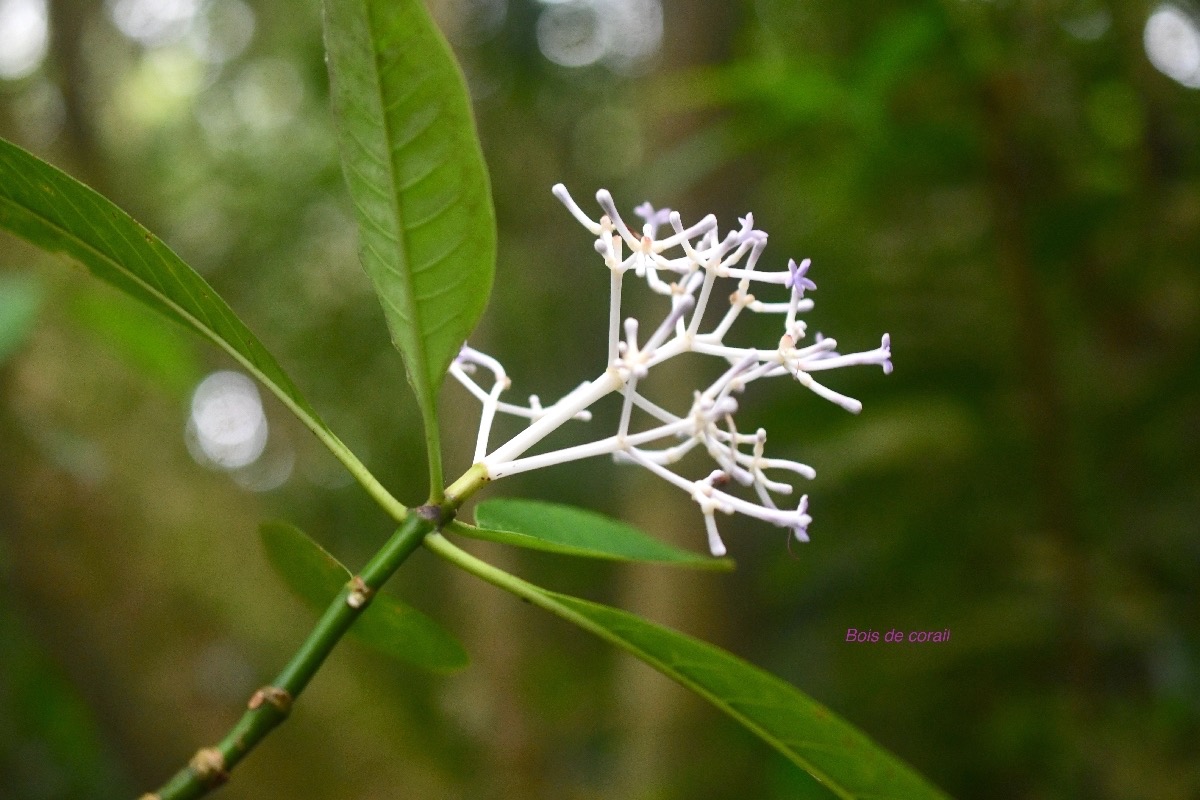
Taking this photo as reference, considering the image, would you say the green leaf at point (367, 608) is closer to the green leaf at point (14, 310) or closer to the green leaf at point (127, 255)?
the green leaf at point (127, 255)

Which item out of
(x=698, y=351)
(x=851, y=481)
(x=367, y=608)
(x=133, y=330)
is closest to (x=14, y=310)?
(x=133, y=330)

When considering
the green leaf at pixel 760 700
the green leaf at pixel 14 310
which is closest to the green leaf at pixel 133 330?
the green leaf at pixel 14 310

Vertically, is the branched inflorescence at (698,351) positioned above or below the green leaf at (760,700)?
above

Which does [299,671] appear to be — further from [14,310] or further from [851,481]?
[851,481]

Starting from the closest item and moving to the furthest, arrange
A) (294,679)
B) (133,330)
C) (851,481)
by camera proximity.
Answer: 1. (294,679)
2. (133,330)
3. (851,481)

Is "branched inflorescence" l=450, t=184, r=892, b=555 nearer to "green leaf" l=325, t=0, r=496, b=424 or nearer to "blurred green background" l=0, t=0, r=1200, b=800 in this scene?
"green leaf" l=325, t=0, r=496, b=424

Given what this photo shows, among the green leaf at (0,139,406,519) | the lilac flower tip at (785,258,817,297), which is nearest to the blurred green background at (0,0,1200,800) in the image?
the green leaf at (0,139,406,519)
